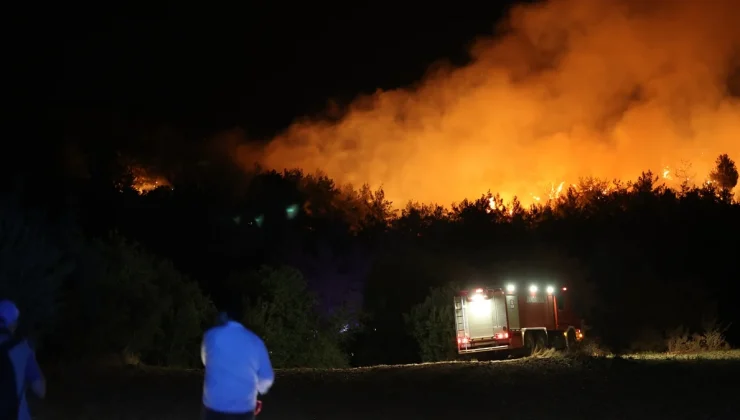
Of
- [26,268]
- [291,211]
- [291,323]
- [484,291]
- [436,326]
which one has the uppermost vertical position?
[291,211]

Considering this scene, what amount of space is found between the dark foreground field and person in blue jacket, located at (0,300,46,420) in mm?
4992

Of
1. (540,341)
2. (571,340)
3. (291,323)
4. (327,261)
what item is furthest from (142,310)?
(327,261)

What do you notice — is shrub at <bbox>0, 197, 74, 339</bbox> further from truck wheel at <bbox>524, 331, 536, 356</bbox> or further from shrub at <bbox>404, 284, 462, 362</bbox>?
truck wheel at <bbox>524, 331, 536, 356</bbox>

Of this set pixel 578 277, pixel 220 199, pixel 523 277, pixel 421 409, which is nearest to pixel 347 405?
pixel 421 409

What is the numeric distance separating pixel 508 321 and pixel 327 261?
13.2 m

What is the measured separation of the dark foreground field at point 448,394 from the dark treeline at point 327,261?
300 centimetres

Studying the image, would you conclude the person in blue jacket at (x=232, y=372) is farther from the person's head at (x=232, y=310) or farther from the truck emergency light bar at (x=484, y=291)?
the truck emergency light bar at (x=484, y=291)

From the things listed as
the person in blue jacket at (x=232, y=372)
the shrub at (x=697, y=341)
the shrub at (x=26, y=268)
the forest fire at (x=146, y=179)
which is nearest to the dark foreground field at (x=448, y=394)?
the shrub at (x=26, y=268)

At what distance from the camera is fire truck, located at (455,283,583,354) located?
2598 cm

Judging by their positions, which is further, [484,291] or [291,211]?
[291,211]

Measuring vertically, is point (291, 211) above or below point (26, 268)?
above

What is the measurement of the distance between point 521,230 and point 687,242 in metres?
8.66

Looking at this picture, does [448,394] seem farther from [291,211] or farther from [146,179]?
[146,179]

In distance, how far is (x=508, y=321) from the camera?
86.2 ft
